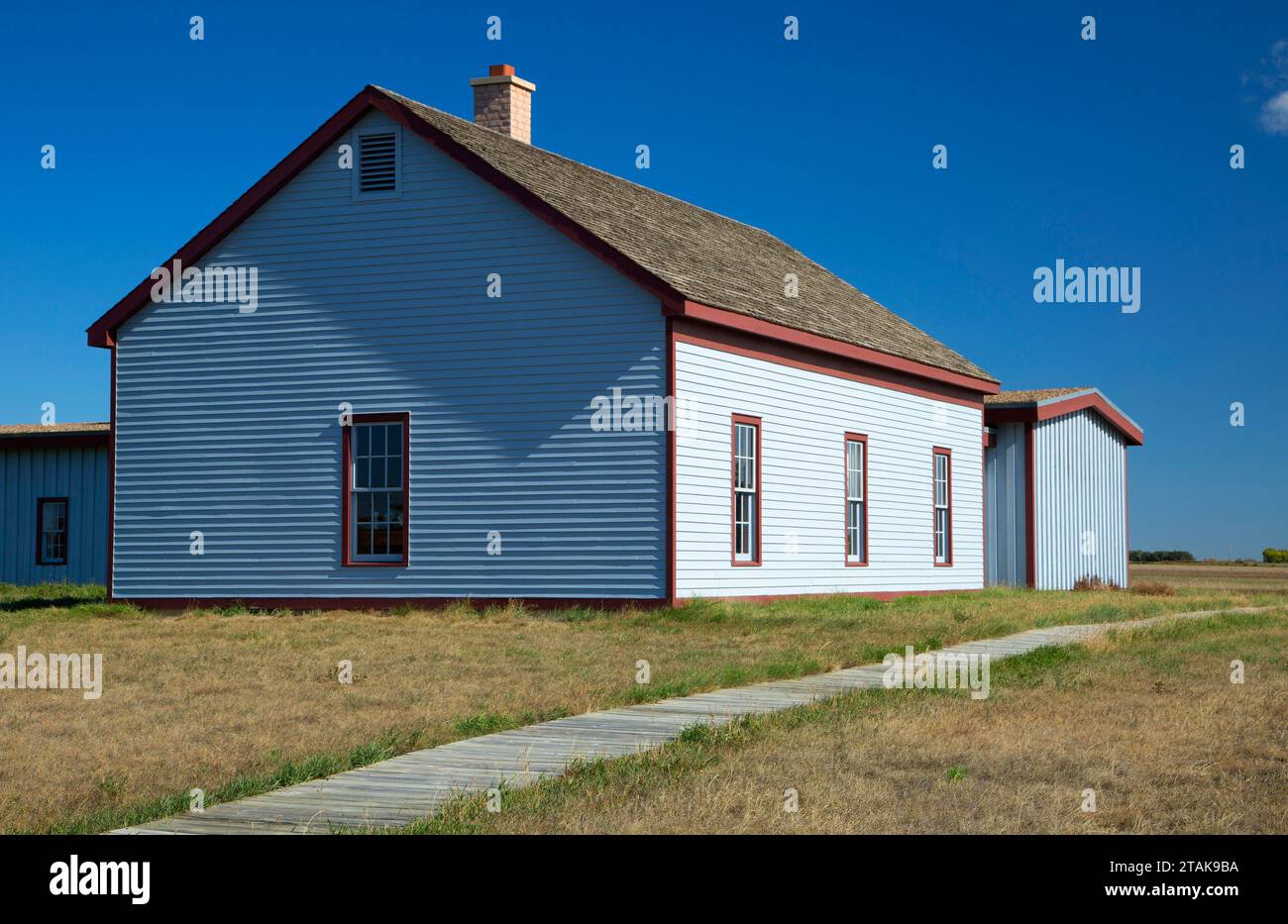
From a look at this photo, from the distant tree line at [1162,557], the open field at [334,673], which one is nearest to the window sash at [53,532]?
the open field at [334,673]

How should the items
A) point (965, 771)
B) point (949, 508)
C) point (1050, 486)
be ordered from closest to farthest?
point (965, 771) < point (949, 508) < point (1050, 486)

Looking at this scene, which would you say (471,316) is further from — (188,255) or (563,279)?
(188,255)

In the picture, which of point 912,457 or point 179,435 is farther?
point 912,457

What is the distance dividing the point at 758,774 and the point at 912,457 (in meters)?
20.8

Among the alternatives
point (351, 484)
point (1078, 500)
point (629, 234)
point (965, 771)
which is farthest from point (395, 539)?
point (1078, 500)

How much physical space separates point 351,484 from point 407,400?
1664 mm

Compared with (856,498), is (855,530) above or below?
below

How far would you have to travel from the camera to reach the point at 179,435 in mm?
24125

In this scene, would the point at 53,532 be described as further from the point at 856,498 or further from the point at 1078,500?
the point at 1078,500

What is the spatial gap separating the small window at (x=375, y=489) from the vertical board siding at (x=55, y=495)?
13.3 meters

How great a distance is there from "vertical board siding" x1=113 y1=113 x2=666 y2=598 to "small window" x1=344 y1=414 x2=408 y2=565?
24 centimetres

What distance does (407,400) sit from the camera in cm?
2253

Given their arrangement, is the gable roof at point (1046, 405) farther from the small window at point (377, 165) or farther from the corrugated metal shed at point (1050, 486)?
the small window at point (377, 165)
